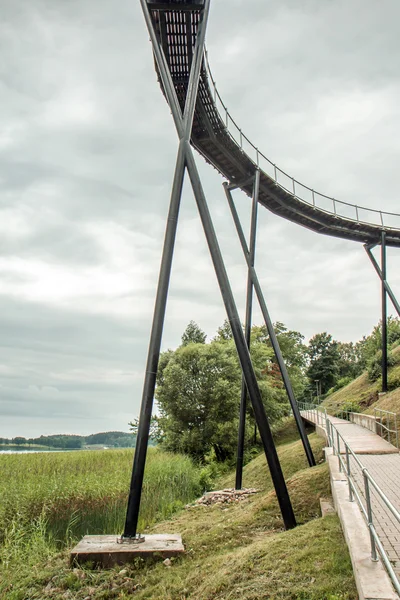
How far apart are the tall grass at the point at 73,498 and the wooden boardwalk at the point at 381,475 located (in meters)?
5.37

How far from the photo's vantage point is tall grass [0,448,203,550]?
987 cm

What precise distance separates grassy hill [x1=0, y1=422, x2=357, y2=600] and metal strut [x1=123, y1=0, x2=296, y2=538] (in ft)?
3.00

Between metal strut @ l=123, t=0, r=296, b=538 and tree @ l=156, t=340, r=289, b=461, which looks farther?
tree @ l=156, t=340, r=289, b=461

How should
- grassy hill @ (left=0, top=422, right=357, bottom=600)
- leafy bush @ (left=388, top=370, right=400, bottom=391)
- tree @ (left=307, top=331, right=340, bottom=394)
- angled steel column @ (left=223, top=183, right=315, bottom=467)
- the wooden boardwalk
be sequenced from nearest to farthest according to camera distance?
1. grassy hill @ (left=0, top=422, right=357, bottom=600)
2. the wooden boardwalk
3. angled steel column @ (left=223, top=183, right=315, bottom=467)
4. leafy bush @ (left=388, top=370, right=400, bottom=391)
5. tree @ (left=307, top=331, right=340, bottom=394)

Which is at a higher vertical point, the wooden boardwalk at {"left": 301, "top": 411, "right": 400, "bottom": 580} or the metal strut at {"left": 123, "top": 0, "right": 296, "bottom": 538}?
the metal strut at {"left": 123, "top": 0, "right": 296, "bottom": 538}

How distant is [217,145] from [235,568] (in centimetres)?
1113

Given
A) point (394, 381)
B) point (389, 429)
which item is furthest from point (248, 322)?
point (394, 381)

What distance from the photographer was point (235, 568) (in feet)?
17.6

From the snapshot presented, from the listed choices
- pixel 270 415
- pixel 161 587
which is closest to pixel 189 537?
pixel 161 587

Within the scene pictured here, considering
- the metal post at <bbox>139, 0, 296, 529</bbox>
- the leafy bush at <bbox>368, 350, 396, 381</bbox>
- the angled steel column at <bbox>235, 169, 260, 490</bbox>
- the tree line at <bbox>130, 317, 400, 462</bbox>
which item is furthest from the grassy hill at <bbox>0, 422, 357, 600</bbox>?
the leafy bush at <bbox>368, 350, 396, 381</bbox>

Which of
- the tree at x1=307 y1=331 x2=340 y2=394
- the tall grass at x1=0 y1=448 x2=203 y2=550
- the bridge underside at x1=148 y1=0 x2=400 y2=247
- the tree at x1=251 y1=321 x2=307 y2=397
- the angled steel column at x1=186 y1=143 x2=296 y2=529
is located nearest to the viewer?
the angled steel column at x1=186 y1=143 x2=296 y2=529

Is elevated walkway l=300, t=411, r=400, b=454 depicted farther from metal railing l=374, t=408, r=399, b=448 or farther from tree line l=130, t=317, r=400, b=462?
tree line l=130, t=317, r=400, b=462

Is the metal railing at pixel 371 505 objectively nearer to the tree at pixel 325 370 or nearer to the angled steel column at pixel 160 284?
the angled steel column at pixel 160 284

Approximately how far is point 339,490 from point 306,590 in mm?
2808
